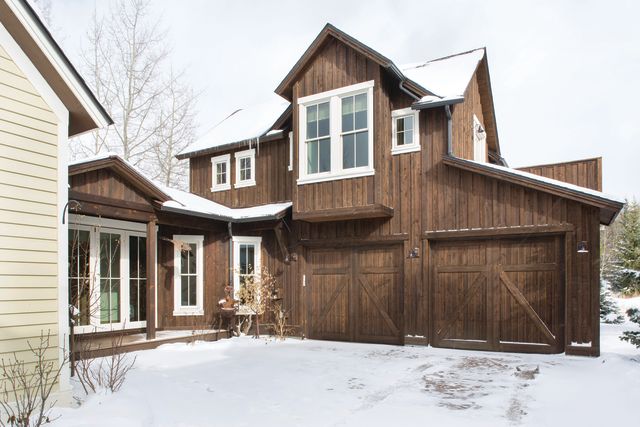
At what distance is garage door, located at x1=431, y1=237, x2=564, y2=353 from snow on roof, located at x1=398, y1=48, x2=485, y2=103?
119 inches

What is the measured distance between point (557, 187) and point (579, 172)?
9.12ft

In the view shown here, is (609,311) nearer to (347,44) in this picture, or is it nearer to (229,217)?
(347,44)

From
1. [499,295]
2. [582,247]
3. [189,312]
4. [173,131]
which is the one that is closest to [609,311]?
[499,295]

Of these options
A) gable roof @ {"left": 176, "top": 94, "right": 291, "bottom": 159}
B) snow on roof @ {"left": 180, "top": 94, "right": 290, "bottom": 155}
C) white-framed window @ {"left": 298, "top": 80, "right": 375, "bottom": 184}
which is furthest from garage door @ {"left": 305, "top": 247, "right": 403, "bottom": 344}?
snow on roof @ {"left": 180, "top": 94, "right": 290, "bottom": 155}

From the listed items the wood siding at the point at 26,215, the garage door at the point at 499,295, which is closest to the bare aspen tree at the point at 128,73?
the garage door at the point at 499,295

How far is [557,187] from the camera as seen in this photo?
307 inches

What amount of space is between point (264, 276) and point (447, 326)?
4216 mm

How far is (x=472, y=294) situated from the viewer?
877 cm

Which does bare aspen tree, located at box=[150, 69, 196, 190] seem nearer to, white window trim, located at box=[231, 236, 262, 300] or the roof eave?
the roof eave

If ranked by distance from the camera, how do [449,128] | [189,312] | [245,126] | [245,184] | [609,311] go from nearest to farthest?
[449,128] < [189,312] < [245,184] < [245,126] < [609,311]

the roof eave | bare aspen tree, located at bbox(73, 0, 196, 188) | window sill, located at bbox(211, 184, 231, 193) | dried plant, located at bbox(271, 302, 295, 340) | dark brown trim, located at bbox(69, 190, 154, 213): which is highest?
bare aspen tree, located at bbox(73, 0, 196, 188)

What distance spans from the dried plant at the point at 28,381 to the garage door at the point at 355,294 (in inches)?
240

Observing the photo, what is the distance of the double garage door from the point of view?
820 centimetres

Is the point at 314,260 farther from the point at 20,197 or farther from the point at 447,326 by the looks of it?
the point at 20,197
